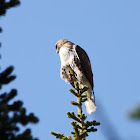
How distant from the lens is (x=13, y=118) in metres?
2.12

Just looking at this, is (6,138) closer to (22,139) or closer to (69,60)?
(22,139)

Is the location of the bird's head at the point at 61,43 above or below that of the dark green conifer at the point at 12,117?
above

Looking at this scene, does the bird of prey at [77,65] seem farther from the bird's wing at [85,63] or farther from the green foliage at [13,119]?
the green foliage at [13,119]

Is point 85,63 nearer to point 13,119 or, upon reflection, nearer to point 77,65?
point 77,65

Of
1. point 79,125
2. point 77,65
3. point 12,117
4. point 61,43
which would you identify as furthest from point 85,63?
point 12,117

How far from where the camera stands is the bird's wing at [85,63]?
680 cm

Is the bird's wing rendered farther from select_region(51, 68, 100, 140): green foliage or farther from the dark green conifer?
the dark green conifer

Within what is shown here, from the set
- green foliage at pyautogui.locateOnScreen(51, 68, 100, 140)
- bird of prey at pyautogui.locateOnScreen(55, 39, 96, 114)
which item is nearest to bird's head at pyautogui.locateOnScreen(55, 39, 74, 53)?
bird of prey at pyautogui.locateOnScreen(55, 39, 96, 114)

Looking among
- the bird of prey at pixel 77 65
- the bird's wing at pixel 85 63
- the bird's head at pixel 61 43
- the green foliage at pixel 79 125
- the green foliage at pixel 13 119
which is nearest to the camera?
the green foliage at pixel 13 119

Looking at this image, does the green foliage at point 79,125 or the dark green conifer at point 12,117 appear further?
the green foliage at point 79,125

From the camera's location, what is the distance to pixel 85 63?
6.86m

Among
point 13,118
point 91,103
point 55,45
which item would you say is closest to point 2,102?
point 13,118

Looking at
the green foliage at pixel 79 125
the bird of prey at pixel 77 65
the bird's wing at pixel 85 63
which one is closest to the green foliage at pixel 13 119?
the green foliage at pixel 79 125

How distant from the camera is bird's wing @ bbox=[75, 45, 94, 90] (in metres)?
6.80
